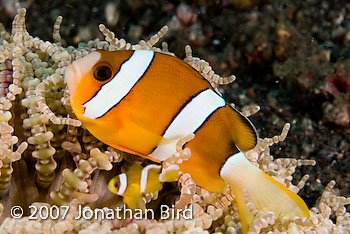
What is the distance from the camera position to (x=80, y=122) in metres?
1.32

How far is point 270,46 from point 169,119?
1780 millimetres

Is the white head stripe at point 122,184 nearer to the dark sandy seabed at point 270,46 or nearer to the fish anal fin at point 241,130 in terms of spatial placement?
the fish anal fin at point 241,130

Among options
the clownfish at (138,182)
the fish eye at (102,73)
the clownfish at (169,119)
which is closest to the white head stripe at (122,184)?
the clownfish at (138,182)

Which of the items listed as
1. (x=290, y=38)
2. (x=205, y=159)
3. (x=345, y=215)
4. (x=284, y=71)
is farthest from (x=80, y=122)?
(x=290, y=38)

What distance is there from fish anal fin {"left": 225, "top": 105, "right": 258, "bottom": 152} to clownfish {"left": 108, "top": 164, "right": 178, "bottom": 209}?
0.91 feet

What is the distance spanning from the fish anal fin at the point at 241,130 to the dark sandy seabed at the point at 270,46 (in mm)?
1003

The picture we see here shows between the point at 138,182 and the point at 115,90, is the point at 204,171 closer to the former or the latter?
the point at 138,182

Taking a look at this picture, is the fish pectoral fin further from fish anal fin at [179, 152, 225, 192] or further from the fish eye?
the fish eye

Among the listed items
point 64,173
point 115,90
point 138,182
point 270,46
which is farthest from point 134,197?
point 270,46

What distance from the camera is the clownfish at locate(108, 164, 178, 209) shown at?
1.25 m

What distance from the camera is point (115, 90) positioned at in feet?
4.25

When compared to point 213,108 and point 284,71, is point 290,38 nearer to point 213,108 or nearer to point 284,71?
point 284,71

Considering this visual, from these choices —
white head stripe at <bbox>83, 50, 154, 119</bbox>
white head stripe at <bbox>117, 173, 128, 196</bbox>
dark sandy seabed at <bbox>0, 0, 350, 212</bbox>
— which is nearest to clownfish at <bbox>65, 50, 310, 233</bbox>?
white head stripe at <bbox>83, 50, 154, 119</bbox>

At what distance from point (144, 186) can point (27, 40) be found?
2.53 feet
